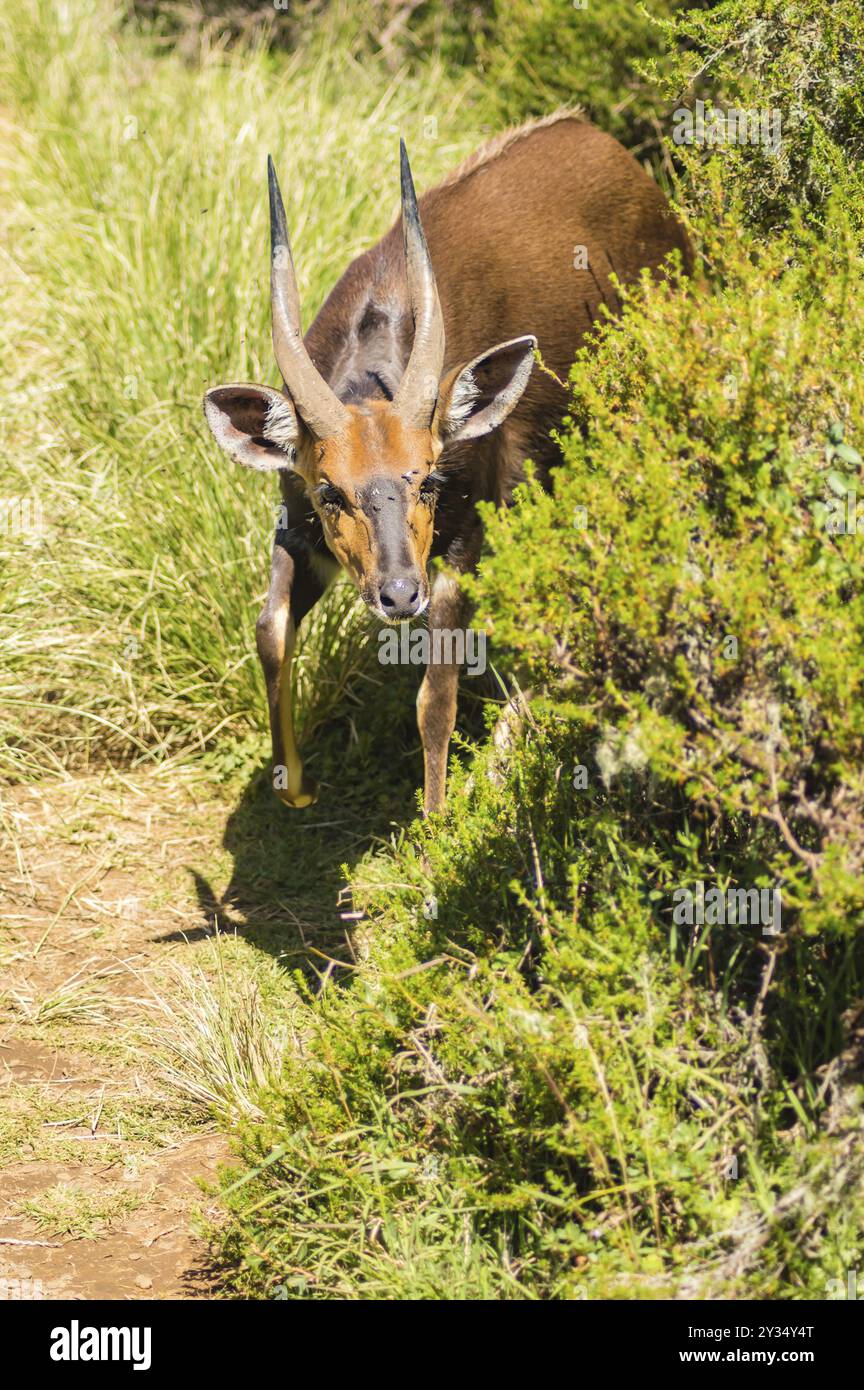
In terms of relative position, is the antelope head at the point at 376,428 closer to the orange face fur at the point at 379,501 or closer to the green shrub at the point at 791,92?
the orange face fur at the point at 379,501

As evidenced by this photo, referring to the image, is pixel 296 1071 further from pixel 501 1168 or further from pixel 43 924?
pixel 43 924

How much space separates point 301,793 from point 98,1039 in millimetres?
1107

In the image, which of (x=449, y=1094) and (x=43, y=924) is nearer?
(x=449, y=1094)

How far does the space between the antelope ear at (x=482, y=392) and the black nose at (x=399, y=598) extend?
64 centimetres

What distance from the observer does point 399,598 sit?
4.26m

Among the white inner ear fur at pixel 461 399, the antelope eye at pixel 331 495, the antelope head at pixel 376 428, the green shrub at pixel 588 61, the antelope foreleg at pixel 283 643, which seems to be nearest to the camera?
the antelope head at pixel 376 428

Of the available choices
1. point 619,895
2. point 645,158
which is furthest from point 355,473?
point 645,158

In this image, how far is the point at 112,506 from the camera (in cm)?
630

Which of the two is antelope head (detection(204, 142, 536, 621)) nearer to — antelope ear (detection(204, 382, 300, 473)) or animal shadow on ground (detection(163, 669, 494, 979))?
antelope ear (detection(204, 382, 300, 473))

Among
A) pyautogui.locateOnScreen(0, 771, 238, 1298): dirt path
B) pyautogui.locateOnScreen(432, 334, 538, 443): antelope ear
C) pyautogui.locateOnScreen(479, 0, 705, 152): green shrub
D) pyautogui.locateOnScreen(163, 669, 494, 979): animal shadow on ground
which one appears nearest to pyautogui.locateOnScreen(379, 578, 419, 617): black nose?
pyautogui.locateOnScreen(432, 334, 538, 443): antelope ear

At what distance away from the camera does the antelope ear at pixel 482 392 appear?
184 inches

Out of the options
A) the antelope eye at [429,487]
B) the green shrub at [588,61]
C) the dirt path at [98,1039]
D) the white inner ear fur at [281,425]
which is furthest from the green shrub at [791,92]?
the green shrub at [588,61]

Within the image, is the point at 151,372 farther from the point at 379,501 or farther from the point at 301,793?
the point at 379,501
